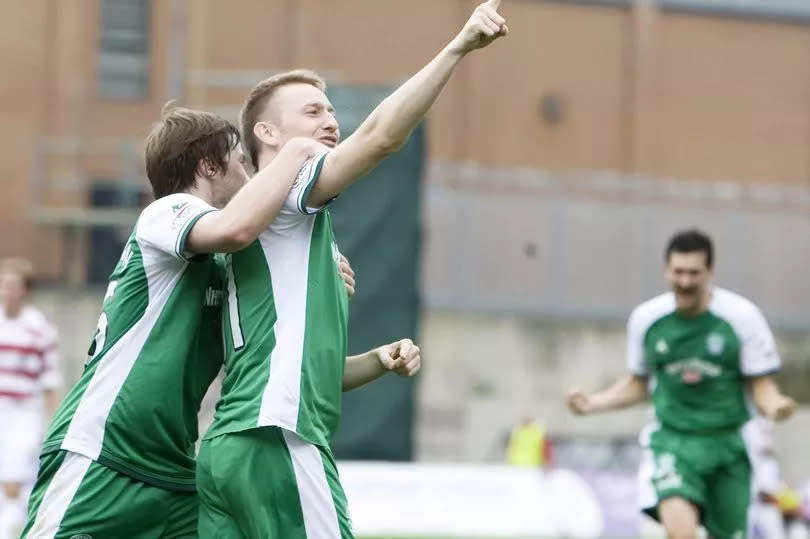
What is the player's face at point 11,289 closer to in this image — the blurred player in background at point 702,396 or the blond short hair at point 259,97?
the blurred player in background at point 702,396

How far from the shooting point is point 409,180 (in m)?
15.7

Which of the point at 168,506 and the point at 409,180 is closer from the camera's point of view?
the point at 168,506

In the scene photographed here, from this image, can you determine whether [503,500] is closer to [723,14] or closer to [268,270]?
[268,270]

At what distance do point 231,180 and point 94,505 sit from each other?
109 centimetres

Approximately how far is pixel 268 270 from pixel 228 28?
31.4 metres

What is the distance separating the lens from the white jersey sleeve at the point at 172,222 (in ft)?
16.5

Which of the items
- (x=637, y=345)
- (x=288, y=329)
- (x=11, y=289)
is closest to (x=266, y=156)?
(x=288, y=329)

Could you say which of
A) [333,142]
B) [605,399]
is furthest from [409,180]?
[333,142]

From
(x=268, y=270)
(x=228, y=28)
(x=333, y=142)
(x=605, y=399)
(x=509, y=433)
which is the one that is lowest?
(x=509, y=433)

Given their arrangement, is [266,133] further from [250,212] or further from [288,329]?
[288,329]

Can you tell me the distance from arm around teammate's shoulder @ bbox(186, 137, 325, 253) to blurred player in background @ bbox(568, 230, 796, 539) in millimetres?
4453

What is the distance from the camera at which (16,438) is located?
13.9m

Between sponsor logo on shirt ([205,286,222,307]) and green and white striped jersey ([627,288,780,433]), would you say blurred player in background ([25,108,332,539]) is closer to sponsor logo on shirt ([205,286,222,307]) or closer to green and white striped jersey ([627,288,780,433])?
sponsor logo on shirt ([205,286,222,307])

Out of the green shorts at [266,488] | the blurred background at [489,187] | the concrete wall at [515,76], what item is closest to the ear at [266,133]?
the green shorts at [266,488]
